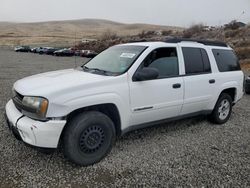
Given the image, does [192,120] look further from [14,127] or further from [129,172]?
[14,127]

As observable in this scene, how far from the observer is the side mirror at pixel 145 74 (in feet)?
12.3

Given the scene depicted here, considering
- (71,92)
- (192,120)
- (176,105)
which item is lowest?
(192,120)

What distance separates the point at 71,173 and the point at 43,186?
1.35 feet

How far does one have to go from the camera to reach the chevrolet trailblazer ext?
3170 mm

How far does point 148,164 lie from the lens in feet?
11.9

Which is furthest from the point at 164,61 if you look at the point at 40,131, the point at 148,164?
the point at 40,131

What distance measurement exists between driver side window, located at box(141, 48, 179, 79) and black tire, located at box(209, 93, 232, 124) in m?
1.52

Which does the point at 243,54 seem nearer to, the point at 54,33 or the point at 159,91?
the point at 159,91

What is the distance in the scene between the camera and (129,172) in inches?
134

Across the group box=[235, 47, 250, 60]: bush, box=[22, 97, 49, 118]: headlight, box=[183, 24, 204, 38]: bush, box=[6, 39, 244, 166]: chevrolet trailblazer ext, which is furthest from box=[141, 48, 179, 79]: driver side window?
box=[183, 24, 204, 38]: bush

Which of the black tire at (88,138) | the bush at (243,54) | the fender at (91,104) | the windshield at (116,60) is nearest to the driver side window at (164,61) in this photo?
the windshield at (116,60)

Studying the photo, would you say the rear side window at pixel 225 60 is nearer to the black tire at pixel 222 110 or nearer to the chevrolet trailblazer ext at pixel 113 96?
the chevrolet trailblazer ext at pixel 113 96

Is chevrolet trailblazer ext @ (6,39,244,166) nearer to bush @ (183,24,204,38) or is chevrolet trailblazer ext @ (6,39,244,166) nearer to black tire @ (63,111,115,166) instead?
black tire @ (63,111,115,166)

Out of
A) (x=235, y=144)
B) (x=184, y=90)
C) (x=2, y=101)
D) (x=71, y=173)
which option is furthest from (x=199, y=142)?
(x=2, y=101)
